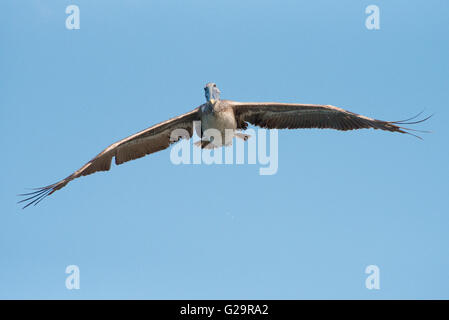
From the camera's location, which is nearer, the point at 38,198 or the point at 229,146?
the point at 38,198

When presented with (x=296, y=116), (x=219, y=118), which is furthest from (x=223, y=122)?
(x=296, y=116)

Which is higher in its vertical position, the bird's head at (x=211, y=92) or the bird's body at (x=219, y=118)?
the bird's head at (x=211, y=92)

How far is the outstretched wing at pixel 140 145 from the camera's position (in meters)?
14.5

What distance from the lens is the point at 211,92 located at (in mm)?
13867

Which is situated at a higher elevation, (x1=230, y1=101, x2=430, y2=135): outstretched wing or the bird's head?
the bird's head

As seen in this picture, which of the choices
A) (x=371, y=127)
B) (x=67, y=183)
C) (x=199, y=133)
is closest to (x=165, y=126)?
(x=199, y=133)

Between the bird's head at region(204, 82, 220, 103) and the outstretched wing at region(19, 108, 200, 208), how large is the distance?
59 cm

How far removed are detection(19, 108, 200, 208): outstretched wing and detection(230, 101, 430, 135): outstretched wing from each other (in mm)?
1218

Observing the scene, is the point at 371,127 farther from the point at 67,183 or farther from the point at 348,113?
the point at 67,183

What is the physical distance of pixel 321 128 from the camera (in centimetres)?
1456

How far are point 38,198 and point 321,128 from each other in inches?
272

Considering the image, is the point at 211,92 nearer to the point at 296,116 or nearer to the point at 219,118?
the point at 219,118

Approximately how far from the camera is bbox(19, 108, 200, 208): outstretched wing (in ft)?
47.6

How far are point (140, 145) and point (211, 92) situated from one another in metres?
2.48
